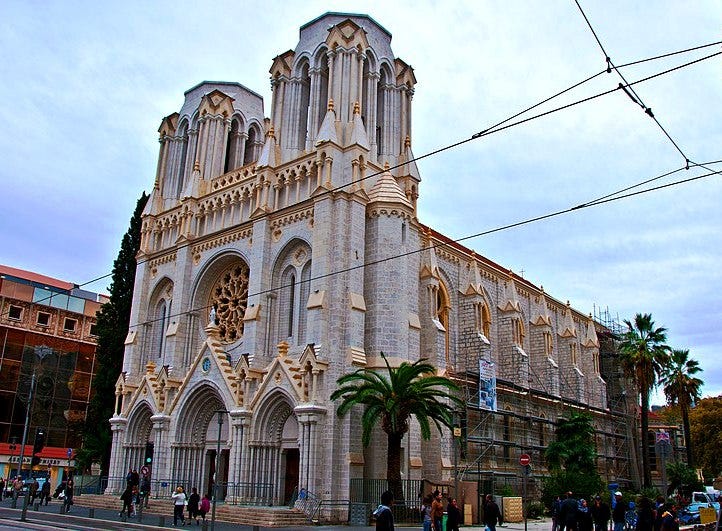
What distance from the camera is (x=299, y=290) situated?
112 ft

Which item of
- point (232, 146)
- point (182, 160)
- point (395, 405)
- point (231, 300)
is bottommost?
point (395, 405)

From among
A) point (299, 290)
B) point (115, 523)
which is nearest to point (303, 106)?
point (299, 290)

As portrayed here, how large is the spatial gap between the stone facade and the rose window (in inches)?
4.4

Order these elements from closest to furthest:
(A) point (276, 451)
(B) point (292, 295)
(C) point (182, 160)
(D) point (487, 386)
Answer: (A) point (276, 451)
(B) point (292, 295)
(D) point (487, 386)
(C) point (182, 160)

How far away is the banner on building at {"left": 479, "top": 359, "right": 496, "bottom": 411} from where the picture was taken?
115 ft

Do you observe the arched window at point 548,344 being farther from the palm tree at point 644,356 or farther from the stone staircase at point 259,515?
the stone staircase at point 259,515

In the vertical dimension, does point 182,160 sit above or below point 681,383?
above

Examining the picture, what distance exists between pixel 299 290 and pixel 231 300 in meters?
6.09

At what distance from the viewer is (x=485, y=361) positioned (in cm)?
3559

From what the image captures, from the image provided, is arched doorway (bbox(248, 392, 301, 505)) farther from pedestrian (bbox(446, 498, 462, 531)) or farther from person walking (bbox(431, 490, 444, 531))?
pedestrian (bbox(446, 498, 462, 531))

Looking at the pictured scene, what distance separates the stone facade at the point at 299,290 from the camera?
30.5 m

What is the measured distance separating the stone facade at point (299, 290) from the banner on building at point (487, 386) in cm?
88

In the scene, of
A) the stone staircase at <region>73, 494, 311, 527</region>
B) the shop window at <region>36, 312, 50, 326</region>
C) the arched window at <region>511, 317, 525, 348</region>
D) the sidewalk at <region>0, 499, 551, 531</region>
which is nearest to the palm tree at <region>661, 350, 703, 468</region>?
the arched window at <region>511, 317, 525, 348</region>

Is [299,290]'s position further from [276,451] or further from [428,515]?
[428,515]
